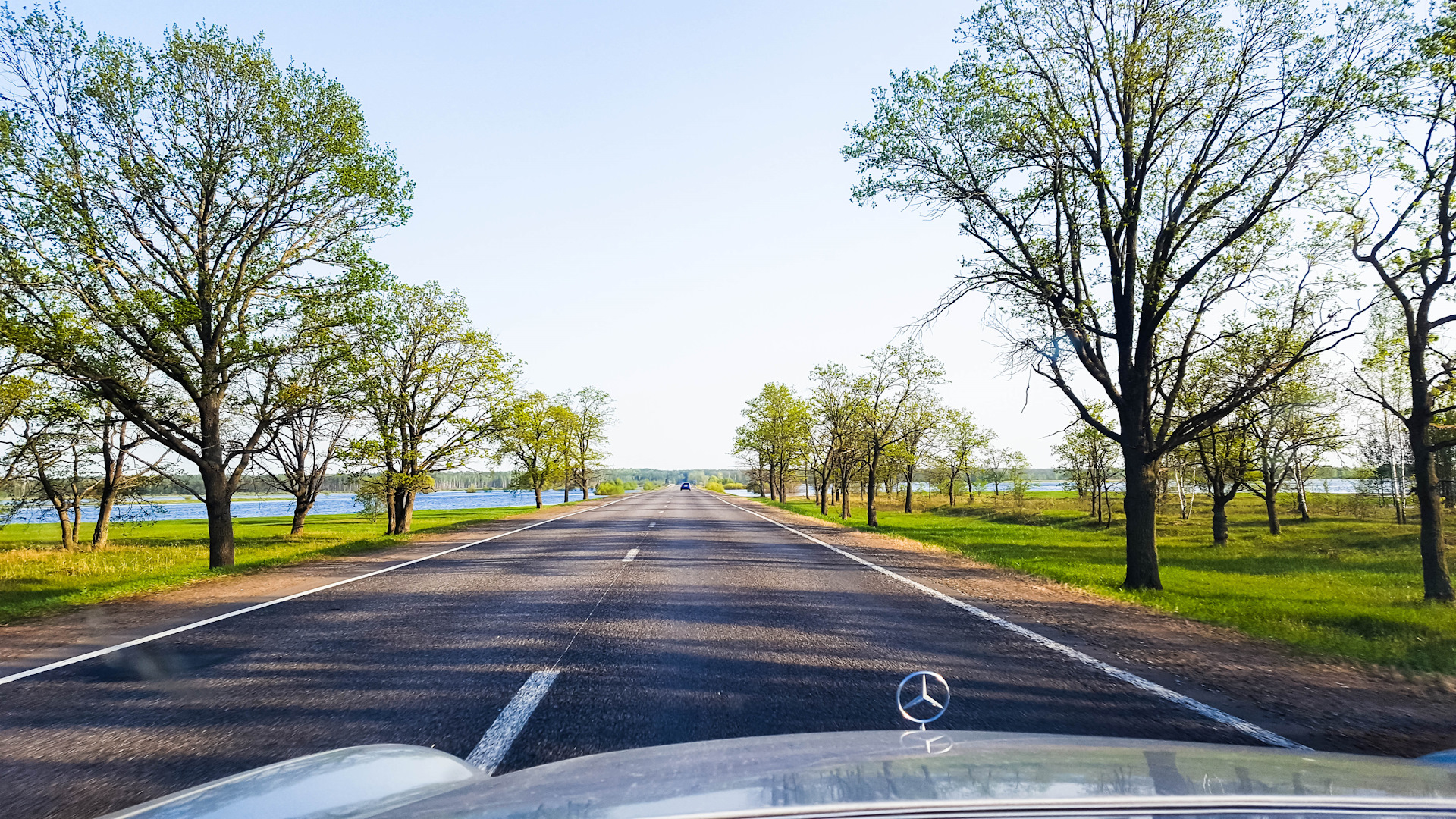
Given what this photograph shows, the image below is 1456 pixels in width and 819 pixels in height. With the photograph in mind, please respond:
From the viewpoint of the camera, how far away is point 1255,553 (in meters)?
25.7

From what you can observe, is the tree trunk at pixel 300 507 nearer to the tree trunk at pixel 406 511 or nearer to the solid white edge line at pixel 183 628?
the tree trunk at pixel 406 511

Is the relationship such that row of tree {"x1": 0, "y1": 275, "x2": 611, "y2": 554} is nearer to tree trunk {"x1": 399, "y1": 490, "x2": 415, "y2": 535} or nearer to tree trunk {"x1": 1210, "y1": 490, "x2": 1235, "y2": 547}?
tree trunk {"x1": 399, "y1": 490, "x2": 415, "y2": 535}

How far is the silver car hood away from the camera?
1.58 m

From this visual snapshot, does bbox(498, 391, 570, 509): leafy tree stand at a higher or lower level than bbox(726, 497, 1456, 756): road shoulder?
higher

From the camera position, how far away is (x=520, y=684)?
5.02 m

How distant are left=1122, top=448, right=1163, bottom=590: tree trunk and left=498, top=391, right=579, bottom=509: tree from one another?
74.7ft

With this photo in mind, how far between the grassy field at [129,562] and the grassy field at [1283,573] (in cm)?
1419

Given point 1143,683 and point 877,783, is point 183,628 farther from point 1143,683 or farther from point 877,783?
point 1143,683

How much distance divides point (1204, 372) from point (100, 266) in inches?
1239

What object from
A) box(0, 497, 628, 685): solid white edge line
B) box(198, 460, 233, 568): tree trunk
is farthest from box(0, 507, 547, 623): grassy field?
box(0, 497, 628, 685): solid white edge line

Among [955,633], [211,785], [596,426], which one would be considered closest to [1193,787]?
[211,785]

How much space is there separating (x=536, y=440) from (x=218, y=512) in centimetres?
2368

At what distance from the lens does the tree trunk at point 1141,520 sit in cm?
1186

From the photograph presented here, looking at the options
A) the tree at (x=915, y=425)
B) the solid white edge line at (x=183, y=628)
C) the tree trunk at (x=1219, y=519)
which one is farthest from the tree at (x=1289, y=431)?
the solid white edge line at (x=183, y=628)
